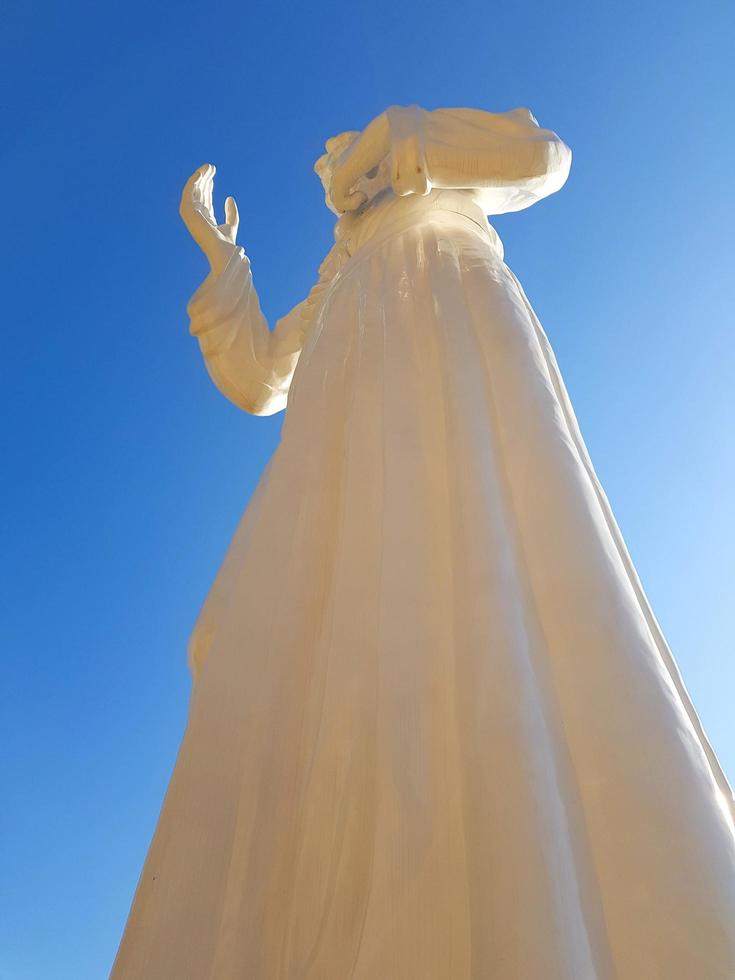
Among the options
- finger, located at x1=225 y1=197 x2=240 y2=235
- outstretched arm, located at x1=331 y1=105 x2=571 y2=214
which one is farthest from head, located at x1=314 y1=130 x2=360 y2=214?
outstretched arm, located at x1=331 y1=105 x2=571 y2=214

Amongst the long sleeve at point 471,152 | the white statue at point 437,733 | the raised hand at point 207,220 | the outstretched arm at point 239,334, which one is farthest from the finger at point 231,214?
the white statue at point 437,733

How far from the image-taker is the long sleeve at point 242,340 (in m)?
2.72

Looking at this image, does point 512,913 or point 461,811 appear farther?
point 461,811

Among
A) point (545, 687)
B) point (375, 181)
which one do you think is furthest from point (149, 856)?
point (375, 181)

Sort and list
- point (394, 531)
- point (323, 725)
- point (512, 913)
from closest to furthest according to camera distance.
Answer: point (512, 913) → point (323, 725) → point (394, 531)

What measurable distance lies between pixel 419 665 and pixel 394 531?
277 millimetres

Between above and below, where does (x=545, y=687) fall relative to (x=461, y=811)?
above

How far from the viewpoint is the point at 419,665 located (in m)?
1.00

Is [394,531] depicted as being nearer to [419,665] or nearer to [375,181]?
[419,665]

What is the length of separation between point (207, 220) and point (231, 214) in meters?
0.25

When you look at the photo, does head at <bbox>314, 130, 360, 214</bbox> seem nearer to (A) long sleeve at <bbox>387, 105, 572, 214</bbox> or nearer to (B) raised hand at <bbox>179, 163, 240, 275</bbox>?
(B) raised hand at <bbox>179, 163, 240, 275</bbox>

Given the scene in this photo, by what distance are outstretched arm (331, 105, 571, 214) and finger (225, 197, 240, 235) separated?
851mm

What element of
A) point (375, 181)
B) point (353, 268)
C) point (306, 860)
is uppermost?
point (375, 181)

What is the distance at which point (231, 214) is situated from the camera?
128 inches
